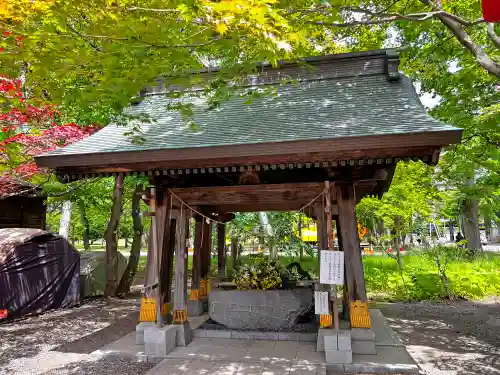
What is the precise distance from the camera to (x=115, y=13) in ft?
13.6

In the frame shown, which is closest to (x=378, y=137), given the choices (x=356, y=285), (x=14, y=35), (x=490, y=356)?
(x=356, y=285)

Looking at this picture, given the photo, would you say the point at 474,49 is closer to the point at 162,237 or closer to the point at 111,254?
the point at 162,237

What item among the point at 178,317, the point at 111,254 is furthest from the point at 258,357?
the point at 111,254

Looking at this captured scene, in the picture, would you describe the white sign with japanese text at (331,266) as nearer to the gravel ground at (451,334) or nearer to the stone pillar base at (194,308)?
the gravel ground at (451,334)

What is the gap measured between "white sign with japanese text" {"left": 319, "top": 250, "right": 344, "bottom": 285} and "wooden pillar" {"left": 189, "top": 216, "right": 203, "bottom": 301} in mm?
3976

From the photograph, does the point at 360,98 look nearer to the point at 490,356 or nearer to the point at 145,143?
the point at 145,143

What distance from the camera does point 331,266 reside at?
545 centimetres

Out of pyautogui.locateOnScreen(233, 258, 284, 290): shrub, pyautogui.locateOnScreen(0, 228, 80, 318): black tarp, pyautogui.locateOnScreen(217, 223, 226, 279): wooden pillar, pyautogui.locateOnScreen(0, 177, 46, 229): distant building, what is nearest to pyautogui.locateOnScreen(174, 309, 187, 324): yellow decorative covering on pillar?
pyautogui.locateOnScreen(233, 258, 284, 290): shrub

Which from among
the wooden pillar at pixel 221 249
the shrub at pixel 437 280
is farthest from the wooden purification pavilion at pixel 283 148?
the wooden pillar at pixel 221 249

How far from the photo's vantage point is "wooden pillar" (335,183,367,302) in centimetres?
574

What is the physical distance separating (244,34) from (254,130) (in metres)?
2.07

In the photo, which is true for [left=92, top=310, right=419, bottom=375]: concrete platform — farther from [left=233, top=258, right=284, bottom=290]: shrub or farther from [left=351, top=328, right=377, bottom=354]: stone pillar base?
[left=233, top=258, right=284, bottom=290]: shrub

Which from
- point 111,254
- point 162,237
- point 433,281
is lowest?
point 433,281

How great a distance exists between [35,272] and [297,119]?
8353 millimetres
